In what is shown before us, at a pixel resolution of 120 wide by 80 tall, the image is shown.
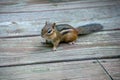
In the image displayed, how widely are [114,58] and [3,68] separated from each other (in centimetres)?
53

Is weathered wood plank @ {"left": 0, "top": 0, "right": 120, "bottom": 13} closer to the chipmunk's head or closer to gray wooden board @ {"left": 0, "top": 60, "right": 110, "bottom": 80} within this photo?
the chipmunk's head

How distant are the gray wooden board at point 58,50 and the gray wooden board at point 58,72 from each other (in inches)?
2.7

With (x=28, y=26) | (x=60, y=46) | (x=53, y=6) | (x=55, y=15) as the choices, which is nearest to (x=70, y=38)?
(x=60, y=46)

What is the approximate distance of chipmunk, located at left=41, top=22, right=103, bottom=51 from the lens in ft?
5.99

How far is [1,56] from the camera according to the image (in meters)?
1.64

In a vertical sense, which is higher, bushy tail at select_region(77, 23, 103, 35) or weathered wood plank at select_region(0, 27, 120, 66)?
bushy tail at select_region(77, 23, 103, 35)

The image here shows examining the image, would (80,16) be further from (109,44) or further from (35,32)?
(109,44)

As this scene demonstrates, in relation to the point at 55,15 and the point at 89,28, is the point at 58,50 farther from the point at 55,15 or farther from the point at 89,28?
the point at 55,15

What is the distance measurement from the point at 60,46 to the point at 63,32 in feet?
0.51

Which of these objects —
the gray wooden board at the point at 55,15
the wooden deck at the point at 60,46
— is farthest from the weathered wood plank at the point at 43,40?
the gray wooden board at the point at 55,15

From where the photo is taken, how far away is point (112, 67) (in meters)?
1.45

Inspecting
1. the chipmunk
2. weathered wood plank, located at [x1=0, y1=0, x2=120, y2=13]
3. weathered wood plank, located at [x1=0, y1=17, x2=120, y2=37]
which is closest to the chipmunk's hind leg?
the chipmunk

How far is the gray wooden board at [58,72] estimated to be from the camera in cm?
138

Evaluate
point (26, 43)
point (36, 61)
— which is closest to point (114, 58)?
point (36, 61)
